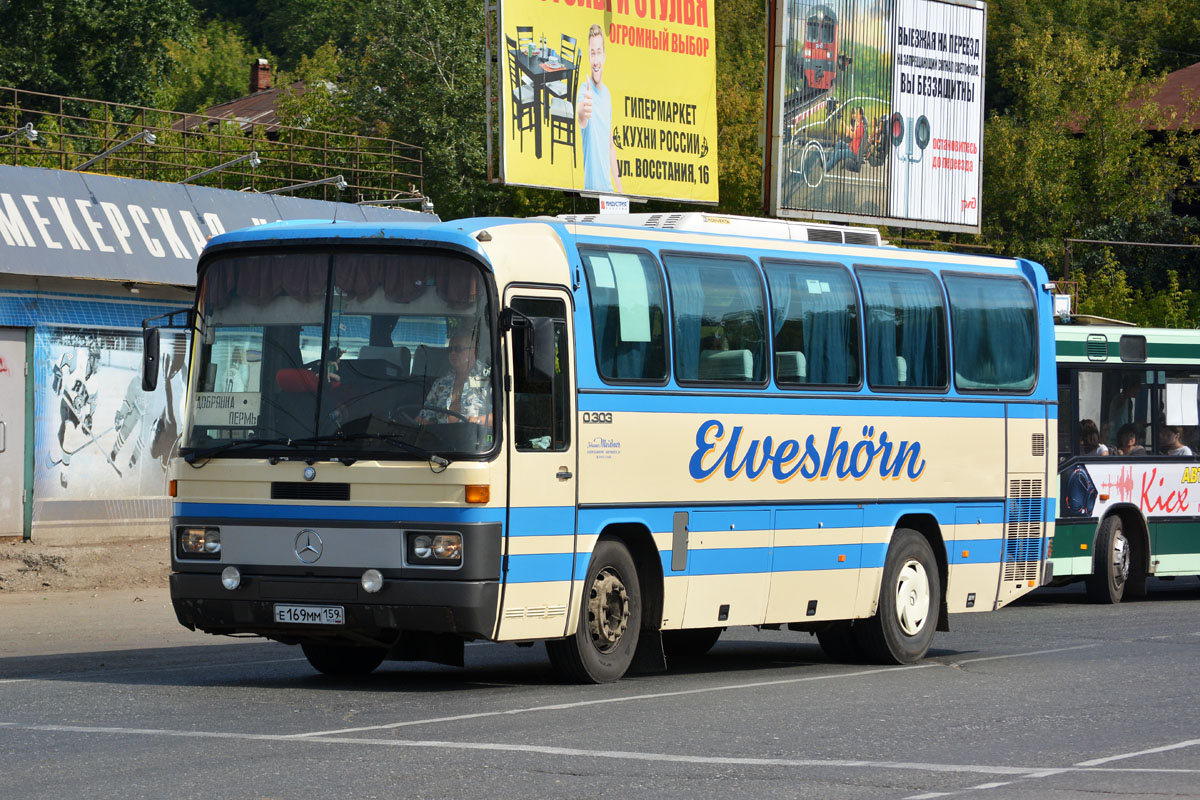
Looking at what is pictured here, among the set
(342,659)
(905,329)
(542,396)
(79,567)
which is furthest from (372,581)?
(79,567)

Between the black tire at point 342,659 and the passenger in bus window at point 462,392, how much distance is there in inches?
90.9

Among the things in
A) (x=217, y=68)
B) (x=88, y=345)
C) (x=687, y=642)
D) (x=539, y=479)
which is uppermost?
(x=217, y=68)

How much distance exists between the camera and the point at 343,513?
39.3 feet

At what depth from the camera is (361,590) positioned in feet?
38.9

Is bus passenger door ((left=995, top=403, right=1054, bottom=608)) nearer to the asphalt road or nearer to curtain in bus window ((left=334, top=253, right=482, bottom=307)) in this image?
the asphalt road

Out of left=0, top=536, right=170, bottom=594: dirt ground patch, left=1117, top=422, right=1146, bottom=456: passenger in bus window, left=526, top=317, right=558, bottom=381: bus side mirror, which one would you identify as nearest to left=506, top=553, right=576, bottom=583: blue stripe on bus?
left=526, top=317, right=558, bottom=381: bus side mirror

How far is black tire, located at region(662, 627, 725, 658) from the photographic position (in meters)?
15.8

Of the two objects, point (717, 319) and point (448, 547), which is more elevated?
point (717, 319)

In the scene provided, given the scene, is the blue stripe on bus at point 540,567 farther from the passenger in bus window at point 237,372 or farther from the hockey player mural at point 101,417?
the hockey player mural at point 101,417

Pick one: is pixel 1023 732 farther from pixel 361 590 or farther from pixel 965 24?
pixel 965 24

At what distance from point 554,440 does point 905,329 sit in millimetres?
4091

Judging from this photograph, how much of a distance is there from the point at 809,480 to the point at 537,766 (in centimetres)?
580

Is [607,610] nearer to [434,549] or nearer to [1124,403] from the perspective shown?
[434,549]

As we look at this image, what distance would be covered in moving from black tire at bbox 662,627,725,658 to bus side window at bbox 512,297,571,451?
3813 millimetres
